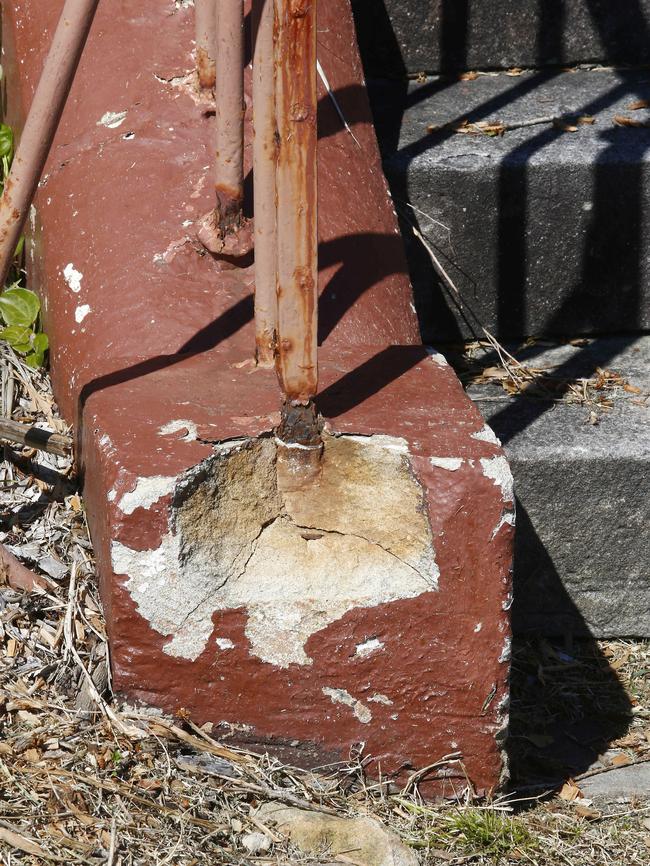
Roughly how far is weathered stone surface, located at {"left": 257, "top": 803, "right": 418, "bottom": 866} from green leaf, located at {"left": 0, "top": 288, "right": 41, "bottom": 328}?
1.14 m

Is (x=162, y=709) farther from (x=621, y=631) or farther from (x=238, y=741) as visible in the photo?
(x=621, y=631)

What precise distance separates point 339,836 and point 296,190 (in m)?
0.87

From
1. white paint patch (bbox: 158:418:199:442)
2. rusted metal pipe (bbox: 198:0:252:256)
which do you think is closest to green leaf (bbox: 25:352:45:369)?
rusted metal pipe (bbox: 198:0:252:256)

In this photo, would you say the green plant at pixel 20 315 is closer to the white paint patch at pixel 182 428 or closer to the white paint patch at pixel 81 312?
the white paint patch at pixel 81 312

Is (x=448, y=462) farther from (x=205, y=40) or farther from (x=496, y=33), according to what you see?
(x=496, y=33)

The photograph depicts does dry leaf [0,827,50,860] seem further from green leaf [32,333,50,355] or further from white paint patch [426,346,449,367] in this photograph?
green leaf [32,333,50,355]

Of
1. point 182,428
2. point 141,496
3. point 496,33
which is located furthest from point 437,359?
point 496,33

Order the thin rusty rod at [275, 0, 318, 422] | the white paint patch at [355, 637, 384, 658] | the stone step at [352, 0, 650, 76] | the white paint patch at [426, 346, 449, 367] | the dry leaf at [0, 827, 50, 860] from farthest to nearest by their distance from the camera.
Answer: the stone step at [352, 0, 650, 76], the white paint patch at [426, 346, 449, 367], the white paint patch at [355, 637, 384, 658], the dry leaf at [0, 827, 50, 860], the thin rusty rod at [275, 0, 318, 422]

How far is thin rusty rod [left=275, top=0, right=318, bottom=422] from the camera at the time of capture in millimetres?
1337

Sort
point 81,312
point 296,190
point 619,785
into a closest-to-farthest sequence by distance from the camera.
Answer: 1. point 296,190
2. point 81,312
3. point 619,785

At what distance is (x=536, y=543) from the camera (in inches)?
92.9

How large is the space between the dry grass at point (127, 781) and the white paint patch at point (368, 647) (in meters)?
0.19

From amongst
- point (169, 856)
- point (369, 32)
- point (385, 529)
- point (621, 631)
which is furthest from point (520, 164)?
point (169, 856)

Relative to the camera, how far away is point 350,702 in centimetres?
163
